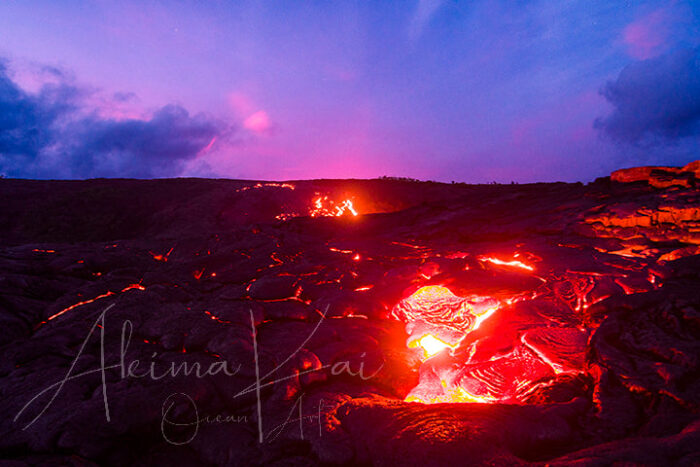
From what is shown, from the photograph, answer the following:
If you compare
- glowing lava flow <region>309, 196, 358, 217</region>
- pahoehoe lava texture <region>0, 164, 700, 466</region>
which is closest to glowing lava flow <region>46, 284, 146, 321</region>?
pahoehoe lava texture <region>0, 164, 700, 466</region>

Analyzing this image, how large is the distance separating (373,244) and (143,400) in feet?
19.6

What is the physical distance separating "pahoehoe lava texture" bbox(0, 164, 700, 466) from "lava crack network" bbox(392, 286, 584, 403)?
0.08 feet

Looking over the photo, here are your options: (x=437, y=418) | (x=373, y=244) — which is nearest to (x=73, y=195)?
(x=373, y=244)

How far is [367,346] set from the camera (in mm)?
4102

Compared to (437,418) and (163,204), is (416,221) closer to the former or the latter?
(437,418)

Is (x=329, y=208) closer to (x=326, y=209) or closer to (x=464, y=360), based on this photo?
(x=326, y=209)

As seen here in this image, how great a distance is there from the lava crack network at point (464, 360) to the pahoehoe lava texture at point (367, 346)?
23 millimetres

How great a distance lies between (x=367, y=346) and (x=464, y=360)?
1.13 metres

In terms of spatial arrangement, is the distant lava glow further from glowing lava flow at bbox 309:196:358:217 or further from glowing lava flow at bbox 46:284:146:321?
glowing lava flow at bbox 46:284:146:321

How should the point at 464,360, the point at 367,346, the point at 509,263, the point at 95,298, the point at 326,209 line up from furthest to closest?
the point at 326,209
the point at 509,263
the point at 95,298
the point at 367,346
the point at 464,360

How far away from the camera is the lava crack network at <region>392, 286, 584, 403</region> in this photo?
11.1 feet

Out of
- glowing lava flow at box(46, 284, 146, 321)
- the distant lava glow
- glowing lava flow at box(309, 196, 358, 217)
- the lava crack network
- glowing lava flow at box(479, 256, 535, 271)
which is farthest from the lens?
glowing lava flow at box(309, 196, 358, 217)

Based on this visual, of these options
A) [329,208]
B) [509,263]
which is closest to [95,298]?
[509,263]

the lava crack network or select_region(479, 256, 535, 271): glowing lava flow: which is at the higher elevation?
select_region(479, 256, 535, 271): glowing lava flow
